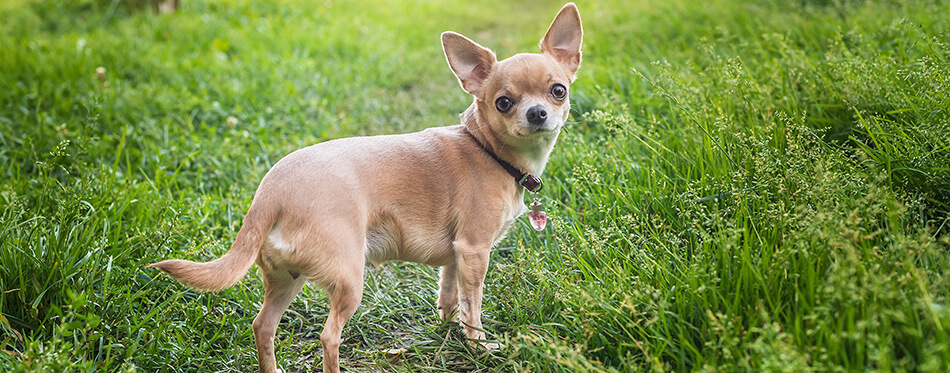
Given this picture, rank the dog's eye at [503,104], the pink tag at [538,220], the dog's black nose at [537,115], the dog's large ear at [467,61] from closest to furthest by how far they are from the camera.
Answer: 1. the dog's black nose at [537,115]
2. the dog's eye at [503,104]
3. the dog's large ear at [467,61]
4. the pink tag at [538,220]

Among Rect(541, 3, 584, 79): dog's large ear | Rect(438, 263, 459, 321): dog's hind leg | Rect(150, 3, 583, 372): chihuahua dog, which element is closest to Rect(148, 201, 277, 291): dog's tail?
Rect(150, 3, 583, 372): chihuahua dog

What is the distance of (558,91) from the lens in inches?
109

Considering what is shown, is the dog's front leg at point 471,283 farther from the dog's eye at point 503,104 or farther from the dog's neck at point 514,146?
the dog's eye at point 503,104

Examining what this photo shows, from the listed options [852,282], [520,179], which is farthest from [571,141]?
[852,282]

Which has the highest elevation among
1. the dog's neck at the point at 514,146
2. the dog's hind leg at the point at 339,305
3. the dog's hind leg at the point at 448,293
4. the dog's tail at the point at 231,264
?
the dog's neck at the point at 514,146

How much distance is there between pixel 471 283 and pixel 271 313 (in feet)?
2.53

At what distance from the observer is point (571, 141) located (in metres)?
3.98

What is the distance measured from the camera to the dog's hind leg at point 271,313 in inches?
96.8

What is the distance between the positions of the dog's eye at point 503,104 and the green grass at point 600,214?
0.61 meters

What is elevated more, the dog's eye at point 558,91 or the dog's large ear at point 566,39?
the dog's large ear at point 566,39

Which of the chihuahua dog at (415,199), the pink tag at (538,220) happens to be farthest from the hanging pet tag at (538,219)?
the chihuahua dog at (415,199)

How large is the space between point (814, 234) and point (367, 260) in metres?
1.59

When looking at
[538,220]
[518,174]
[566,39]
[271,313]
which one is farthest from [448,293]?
[566,39]

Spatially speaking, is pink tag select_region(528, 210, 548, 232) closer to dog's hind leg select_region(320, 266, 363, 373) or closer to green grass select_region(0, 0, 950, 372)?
green grass select_region(0, 0, 950, 372)
